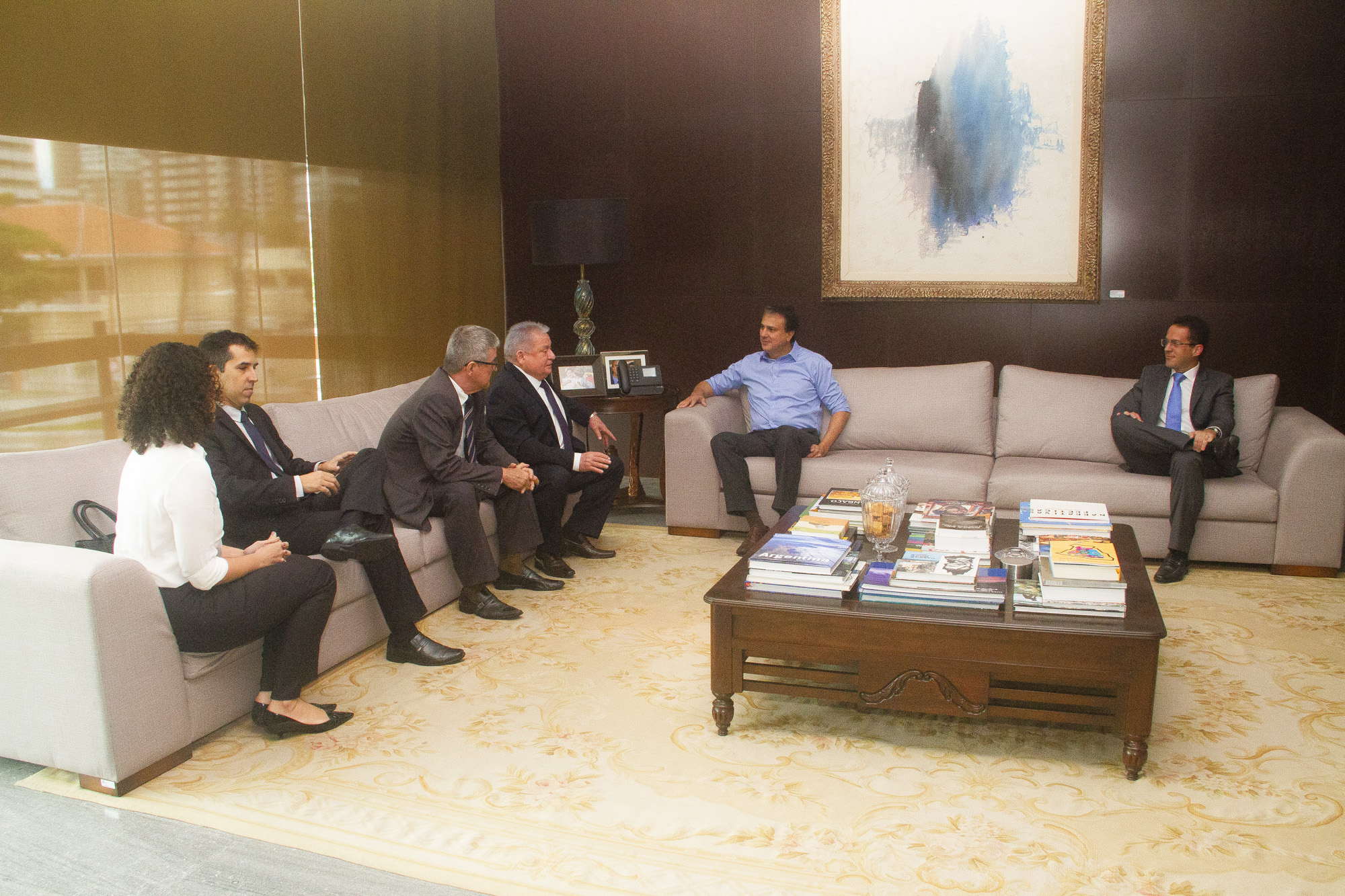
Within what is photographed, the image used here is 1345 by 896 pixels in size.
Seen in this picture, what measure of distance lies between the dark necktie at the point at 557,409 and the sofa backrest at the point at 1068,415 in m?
2.23

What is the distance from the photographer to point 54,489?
321 centimetres

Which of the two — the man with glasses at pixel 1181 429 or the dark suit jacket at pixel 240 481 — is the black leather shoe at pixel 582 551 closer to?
the dark suit jacket at pixel 240 481

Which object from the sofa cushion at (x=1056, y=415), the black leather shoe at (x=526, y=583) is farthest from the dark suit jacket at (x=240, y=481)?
the sofa cushion at (x=1056, y=415)

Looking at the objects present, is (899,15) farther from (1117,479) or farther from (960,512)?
(960,512)

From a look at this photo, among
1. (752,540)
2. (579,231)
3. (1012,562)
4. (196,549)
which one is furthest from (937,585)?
(579,231)

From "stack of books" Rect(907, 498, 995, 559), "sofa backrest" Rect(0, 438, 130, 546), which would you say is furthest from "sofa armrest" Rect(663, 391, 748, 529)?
"sofa backrest" Rect(0, 438, 130, 546)

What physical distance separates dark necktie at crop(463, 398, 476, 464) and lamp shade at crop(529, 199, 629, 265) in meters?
1.69

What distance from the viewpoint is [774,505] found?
513cm

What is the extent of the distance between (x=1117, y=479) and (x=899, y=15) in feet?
9.40

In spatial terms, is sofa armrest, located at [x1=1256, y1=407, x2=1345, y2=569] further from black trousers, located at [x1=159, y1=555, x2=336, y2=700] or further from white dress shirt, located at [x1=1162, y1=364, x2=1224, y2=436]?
black trousers, located at [x1=159, y1=555, x2=336, y2=700]

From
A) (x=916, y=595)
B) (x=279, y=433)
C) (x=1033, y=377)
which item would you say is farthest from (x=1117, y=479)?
(x=279, y=433)

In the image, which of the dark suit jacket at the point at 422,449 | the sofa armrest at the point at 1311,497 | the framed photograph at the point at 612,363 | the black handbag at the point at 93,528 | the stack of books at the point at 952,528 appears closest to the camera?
the black handbag at the point at 93,528

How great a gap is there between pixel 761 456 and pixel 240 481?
261 cm

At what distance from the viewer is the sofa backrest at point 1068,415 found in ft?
16.3
